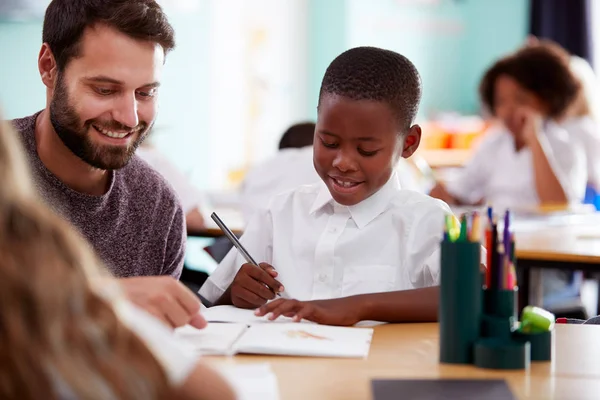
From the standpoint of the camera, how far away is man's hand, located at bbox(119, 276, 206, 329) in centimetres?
126

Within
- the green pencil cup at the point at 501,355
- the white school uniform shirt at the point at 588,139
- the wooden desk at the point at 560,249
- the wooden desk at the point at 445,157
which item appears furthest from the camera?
the wooden desk at the point at 445,157

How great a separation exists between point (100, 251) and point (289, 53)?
6.47 metres

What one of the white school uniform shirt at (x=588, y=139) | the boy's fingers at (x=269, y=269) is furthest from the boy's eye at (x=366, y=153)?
the white school uniform shirt at (x=588, y=139)

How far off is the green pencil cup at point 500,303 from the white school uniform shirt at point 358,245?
0.36 meters

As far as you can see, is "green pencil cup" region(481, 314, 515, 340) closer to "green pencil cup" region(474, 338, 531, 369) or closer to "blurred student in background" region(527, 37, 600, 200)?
"green pencil cup" region(474, 338, 531, 369)

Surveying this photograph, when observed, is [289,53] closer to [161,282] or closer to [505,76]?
[505,76]

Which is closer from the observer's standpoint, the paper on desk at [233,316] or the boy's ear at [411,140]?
the paper on desk at [233,316]

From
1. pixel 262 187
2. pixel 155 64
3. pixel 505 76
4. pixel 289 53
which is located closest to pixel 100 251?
pixel 155 64

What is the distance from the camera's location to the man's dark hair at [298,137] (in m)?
3.39

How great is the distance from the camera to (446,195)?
3.96 m

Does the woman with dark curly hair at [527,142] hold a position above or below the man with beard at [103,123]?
below

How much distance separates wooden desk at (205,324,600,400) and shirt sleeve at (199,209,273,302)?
0.48m

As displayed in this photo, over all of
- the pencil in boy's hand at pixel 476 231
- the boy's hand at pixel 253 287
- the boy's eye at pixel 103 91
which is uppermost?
the boy's eye at pixel 103 91

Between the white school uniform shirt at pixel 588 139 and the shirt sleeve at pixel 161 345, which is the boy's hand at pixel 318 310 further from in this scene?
the white school uniform shirt at pixel 588 139
